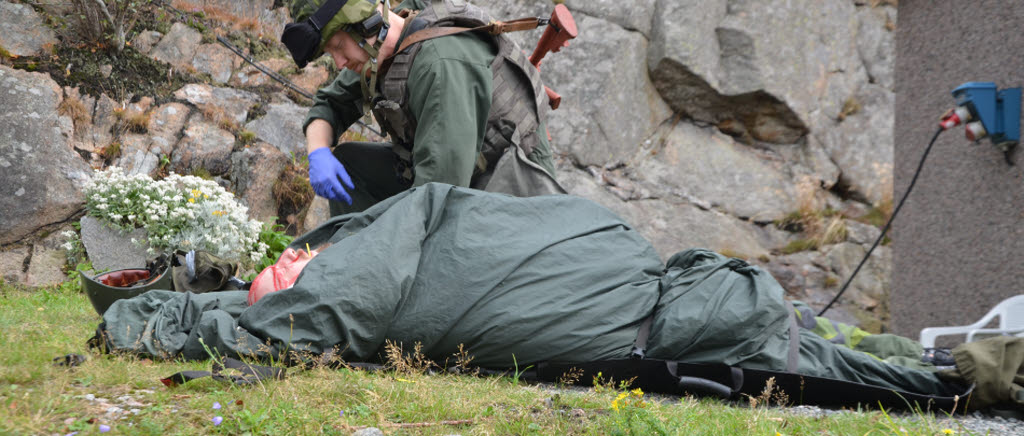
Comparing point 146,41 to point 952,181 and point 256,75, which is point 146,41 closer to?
point 256,75

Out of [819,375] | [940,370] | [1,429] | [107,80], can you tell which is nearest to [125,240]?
[107,80]

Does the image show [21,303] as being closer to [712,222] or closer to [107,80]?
[107,80]

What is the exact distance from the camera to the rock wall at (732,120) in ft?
Answer: 27.8

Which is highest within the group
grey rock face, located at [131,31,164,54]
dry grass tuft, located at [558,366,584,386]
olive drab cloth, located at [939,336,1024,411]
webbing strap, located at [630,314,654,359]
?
grey rock face, located at [131,31,164,54]

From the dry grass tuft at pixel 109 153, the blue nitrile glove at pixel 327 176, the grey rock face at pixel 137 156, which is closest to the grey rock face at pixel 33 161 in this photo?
the dry grass tuft at pixel 109 153

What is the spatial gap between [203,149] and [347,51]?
11.0 ft

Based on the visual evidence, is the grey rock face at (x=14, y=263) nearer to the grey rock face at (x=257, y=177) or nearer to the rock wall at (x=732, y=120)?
the grey rock face at (x=257, y=177)

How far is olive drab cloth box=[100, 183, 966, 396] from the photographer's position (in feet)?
7.79

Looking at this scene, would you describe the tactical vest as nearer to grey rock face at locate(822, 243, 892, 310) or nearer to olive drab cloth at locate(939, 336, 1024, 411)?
olive drab cloth at locate(939, 336, 1024, 411)

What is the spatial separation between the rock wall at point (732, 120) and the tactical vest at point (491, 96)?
407 centimetres

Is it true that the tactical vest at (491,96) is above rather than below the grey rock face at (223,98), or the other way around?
above

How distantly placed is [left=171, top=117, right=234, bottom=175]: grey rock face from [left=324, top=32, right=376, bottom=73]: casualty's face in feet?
10.4

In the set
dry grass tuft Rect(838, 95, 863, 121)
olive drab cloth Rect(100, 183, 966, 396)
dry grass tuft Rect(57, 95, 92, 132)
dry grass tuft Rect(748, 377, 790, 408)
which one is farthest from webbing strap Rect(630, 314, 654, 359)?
dry grass tuft Rect(838, 95, 863, 121)

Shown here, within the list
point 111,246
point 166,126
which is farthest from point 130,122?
point 111,246
